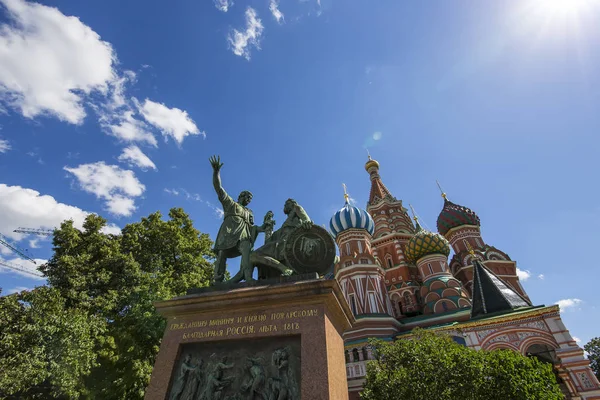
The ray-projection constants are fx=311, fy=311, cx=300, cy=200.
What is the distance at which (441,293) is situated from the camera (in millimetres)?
28141

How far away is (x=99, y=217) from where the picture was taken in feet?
53.1

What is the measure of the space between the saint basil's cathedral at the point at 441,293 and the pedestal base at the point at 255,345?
773 inches

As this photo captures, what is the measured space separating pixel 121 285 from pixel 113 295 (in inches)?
33.7

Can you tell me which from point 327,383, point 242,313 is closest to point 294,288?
point 242,313

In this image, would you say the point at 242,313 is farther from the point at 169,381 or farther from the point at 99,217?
the point at 99,217

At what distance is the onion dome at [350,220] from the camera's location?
35281 millimetres

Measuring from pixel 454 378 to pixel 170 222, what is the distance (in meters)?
15.5

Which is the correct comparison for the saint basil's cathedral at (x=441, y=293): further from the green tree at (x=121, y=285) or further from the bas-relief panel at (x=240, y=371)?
the bas-relief panel at (x=240, y=371)

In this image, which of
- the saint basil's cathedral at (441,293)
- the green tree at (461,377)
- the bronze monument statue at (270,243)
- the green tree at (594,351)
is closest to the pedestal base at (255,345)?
the bronze monument statue at (270,243)

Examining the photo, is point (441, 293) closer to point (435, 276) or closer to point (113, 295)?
point (435, 276)

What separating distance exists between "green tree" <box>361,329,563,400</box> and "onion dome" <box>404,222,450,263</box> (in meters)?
20.1

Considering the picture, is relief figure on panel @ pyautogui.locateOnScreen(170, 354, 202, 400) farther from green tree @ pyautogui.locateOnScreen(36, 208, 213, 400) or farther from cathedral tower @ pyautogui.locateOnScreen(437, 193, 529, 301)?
cathedral tower @ pyautogui.locateOnScreen(437, 193, 529, 301)

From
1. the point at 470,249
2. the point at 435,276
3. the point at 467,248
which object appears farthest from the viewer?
the point at 467,248

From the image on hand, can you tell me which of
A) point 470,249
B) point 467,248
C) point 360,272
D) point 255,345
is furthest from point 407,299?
point 255,345
